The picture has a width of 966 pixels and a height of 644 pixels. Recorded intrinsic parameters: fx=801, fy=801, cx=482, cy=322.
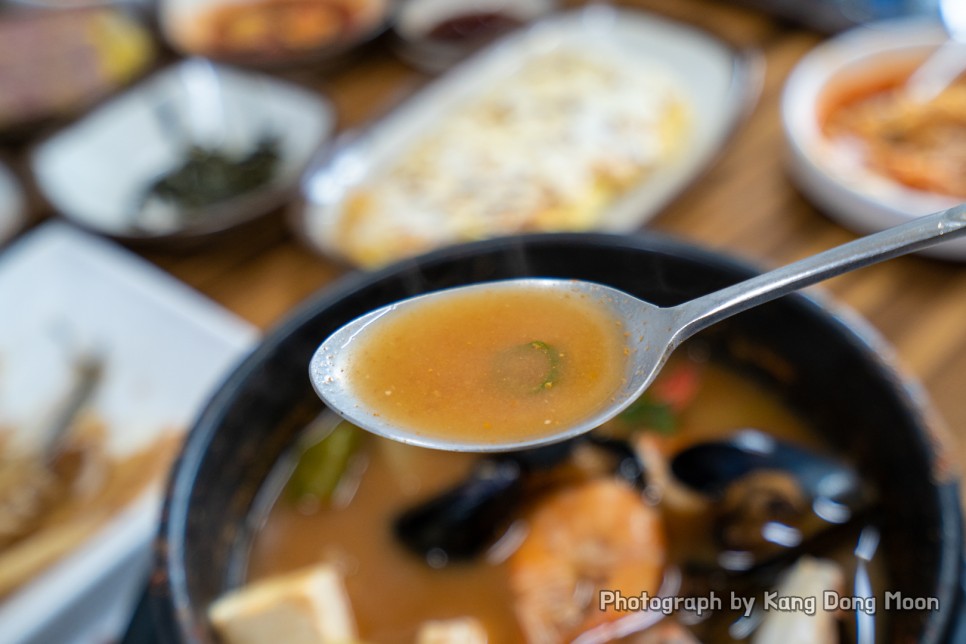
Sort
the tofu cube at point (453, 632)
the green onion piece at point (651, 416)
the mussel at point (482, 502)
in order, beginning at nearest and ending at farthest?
the tofu cube at point (453, 632), the mussel at point (482, 502), the green onion piece at point (651, 416)

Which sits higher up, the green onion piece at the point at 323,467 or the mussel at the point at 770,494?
the mussel at the point at 770,494

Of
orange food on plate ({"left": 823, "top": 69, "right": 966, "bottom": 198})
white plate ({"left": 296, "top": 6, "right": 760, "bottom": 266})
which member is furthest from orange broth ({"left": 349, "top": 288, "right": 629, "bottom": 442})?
orange food on plate ({"left": 823, "top": 69, "right": 966, "bottom": 198})

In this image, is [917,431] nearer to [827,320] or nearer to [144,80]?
[827,320]

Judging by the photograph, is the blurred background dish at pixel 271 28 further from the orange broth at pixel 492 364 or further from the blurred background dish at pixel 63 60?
the orange broth at pixel 492 364

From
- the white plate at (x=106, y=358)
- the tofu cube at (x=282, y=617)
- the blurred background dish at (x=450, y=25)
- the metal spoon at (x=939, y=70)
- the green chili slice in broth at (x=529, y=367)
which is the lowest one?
the white plate at (x=106, y=358)

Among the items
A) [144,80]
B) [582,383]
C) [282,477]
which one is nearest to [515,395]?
[582,383]

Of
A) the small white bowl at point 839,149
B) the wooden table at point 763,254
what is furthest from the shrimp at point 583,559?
the small white bowl at point 839,149
